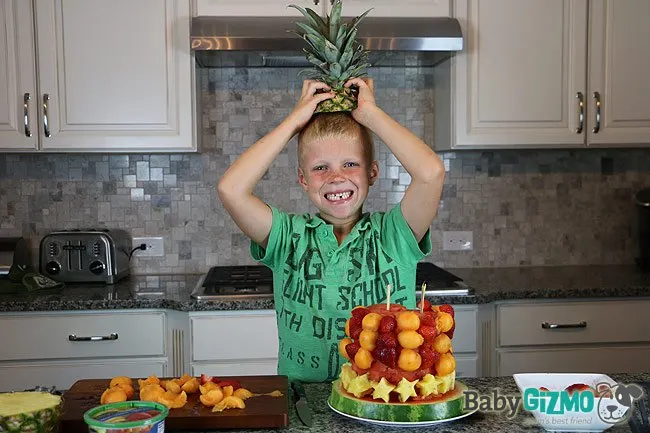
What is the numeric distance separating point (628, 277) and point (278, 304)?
1851 millimetres

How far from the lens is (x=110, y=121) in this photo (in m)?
2.84

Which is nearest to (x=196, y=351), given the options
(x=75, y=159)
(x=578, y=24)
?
(x=75, y=159)

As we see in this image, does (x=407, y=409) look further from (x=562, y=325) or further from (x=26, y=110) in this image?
(x=26, y=110)

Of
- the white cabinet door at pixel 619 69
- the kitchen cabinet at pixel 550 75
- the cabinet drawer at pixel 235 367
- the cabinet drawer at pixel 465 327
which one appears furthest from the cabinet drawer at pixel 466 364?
the white cabinet door at pixel 619 69

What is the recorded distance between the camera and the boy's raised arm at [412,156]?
1541 millimetres

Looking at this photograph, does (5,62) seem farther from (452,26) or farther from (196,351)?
(452,26)

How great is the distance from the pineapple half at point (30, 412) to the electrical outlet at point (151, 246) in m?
2.11

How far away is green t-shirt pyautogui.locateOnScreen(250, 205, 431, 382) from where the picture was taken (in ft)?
5.33

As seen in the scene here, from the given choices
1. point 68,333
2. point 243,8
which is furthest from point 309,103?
point 68,333

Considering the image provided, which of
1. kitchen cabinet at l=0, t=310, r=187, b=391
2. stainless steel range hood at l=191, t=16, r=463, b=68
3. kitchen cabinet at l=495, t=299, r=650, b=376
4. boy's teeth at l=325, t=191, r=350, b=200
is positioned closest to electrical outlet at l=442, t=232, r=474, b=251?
kitchen cabinet at l=495, t=299, r=650, b=376

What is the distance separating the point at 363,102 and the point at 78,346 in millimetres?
1598

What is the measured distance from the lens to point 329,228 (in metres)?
1.67

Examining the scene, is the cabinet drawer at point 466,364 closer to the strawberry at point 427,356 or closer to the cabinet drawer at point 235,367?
the cabinet drawer at point 235,367

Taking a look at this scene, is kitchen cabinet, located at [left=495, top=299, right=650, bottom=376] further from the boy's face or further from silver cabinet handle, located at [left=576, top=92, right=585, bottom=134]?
the boy's face
